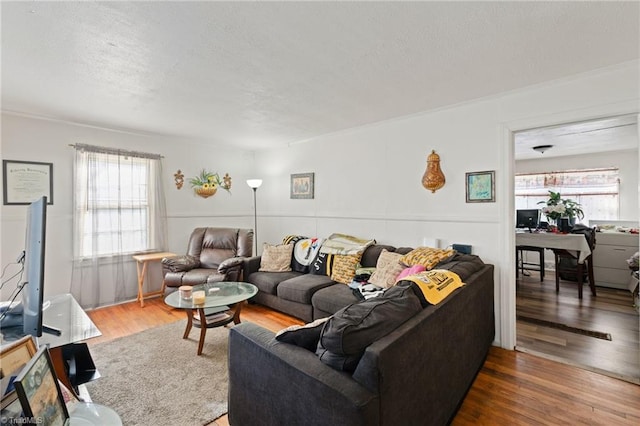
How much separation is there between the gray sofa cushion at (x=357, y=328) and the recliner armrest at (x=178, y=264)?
3216 millimetres

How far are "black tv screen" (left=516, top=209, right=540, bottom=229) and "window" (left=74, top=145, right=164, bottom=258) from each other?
5736 mm

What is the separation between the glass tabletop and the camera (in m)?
2.77

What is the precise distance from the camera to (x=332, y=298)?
3.03 m

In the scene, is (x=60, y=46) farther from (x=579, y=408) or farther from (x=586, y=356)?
(x=586, y=356)

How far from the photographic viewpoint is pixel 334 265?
3715mm

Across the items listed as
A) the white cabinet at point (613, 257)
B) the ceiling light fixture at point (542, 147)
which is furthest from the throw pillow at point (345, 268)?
the white cabinet at point (613, 257)

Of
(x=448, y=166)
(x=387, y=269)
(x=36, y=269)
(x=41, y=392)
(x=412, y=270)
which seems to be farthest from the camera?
(x=448, y=166)

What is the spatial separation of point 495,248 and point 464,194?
24.0 inches

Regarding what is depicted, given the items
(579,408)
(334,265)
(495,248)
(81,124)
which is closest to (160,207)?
(81,124)

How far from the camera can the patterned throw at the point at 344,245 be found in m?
3.73

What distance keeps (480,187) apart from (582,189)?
444 cm

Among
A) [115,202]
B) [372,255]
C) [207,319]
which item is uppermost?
[115,202]

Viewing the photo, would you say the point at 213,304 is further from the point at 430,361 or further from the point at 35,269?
the point at 430,361

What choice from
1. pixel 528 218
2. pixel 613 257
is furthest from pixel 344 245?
Result: pixel 613 257
